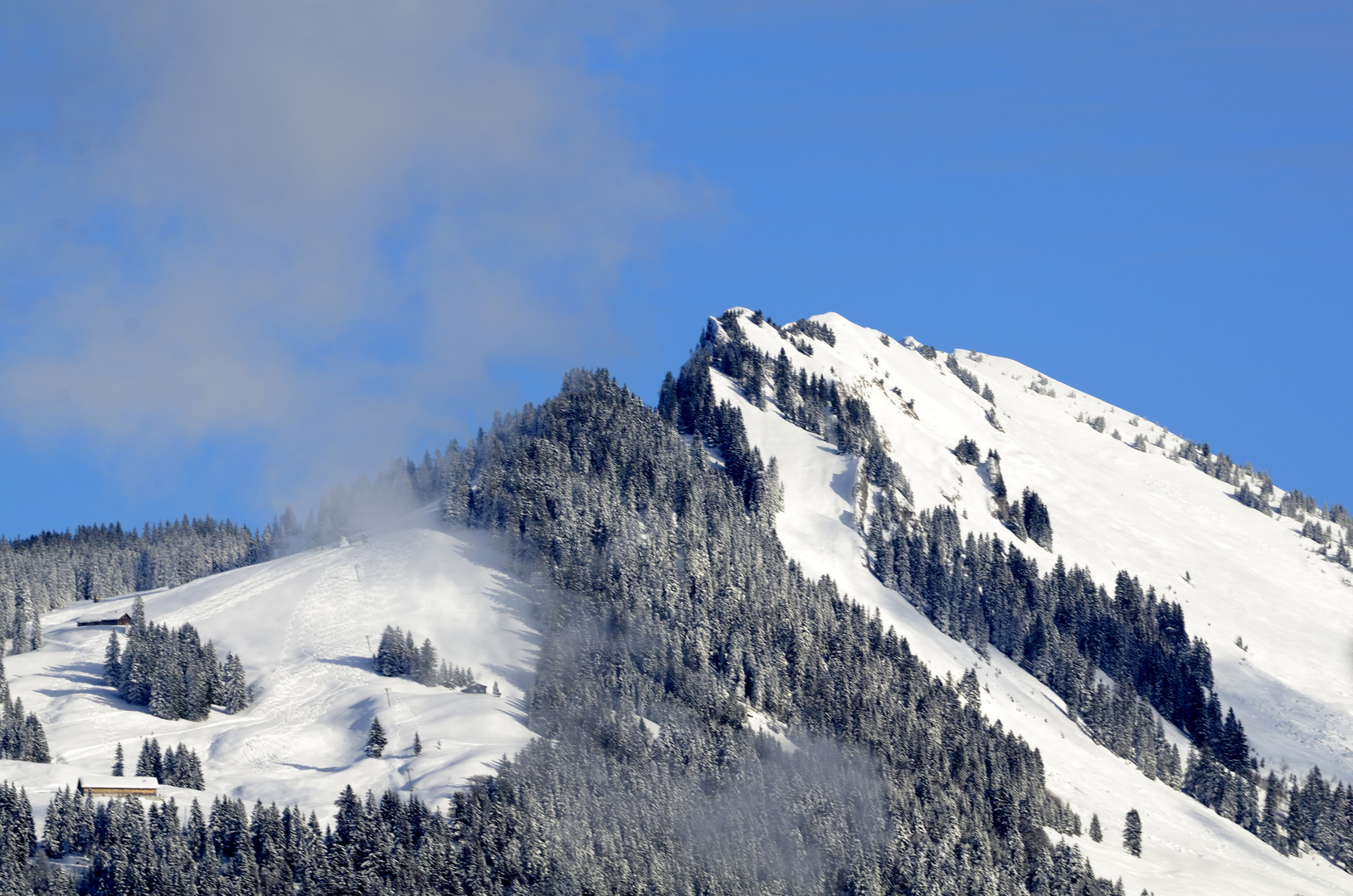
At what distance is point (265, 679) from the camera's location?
545 feet

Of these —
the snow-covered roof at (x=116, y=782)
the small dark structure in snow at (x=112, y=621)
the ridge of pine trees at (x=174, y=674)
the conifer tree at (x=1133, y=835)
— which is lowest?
the conifer tree at (x=1133, y=835)

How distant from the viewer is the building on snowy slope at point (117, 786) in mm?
129750

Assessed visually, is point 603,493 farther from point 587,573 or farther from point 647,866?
point 647,866

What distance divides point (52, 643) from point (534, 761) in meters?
75.2

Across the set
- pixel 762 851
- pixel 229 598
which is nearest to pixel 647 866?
pixel 762 851

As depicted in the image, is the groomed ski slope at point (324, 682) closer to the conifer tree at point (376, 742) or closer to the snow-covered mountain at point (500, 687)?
the snow-covered mountain at point (500, 687)

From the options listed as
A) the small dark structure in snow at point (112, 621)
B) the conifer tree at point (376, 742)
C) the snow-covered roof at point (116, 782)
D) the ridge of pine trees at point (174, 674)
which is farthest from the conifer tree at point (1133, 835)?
the small dark structure in snow at point (112, 621)

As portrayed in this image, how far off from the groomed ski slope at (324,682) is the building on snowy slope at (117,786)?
2279mm

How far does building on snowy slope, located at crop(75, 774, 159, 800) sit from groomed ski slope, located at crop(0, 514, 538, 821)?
2279mm

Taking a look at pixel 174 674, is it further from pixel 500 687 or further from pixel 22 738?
pixel 500 687

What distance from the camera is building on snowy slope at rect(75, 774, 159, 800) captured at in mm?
129750

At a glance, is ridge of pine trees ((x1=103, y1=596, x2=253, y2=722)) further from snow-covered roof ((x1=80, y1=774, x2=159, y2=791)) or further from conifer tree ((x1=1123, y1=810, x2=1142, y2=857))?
conifer tree ((x1=1123, y1=810, x2=1142, y2=857))

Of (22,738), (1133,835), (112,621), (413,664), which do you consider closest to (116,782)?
(22,738)

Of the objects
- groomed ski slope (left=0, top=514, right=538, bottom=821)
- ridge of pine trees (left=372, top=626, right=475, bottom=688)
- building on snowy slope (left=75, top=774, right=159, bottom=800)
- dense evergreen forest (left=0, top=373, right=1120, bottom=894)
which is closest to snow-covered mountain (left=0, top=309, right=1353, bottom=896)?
groomed ski slope (left=0, top=514, right=538, bottom=821)
